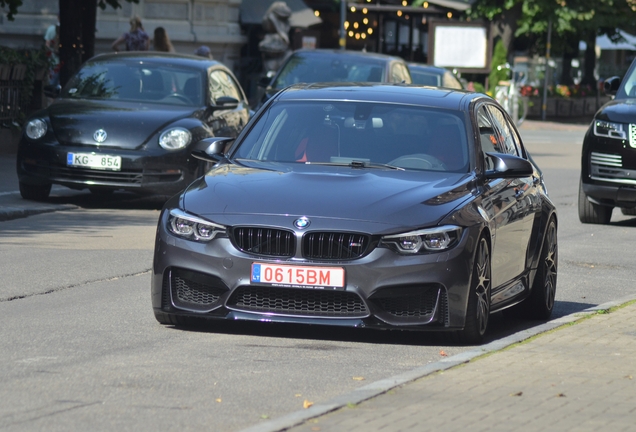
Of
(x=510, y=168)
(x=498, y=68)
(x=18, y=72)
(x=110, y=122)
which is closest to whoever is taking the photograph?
(x=510, y=168)

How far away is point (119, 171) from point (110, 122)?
21.8 inches

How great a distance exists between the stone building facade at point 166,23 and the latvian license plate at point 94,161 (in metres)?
18.9

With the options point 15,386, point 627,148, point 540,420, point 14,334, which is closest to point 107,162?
point 627,148

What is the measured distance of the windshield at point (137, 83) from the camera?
50.8 ft

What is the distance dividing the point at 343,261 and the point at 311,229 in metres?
0.23

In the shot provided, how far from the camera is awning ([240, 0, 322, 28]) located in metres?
40.3

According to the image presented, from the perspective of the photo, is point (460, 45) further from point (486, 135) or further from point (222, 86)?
point (486, 135)

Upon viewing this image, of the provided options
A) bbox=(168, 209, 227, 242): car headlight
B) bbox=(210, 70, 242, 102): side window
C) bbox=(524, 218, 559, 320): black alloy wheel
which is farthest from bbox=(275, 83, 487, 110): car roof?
bbox=(210, 70, 242, 102): side window

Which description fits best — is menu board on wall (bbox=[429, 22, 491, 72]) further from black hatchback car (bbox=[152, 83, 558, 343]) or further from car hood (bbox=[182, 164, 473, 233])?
car hood (bbox=[182, 164, 473, 233])

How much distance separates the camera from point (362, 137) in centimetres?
838

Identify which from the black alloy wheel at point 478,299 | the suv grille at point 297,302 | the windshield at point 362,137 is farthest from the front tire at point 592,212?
the suv grille at point 297,302

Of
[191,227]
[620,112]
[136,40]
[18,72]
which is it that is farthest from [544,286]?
[136,40]

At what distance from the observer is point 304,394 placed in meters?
6.11

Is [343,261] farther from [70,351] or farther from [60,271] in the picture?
[60,271]
